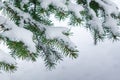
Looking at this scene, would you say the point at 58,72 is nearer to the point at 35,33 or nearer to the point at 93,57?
the point at 93,57

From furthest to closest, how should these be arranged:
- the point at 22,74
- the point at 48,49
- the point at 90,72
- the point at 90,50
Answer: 1. the point at 90,50
2. the point at 22,74
3. the point at 90,72
4. the point at 48,49

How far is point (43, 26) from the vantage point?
1957 mm

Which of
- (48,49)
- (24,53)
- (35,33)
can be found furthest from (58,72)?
(24,53)

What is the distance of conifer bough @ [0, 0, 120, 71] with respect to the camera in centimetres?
160

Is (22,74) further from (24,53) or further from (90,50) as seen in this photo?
(24,53)

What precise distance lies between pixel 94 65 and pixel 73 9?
10.3 feet

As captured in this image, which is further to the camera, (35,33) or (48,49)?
(48,49)

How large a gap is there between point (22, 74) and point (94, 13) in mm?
3236

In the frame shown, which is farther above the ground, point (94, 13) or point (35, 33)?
point (94, 13)

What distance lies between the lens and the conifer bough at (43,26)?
1596 mm

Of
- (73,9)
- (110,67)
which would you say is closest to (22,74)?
(110,67)

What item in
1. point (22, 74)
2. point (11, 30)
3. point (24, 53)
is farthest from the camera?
point (22, 74)

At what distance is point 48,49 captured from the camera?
2.25 metres

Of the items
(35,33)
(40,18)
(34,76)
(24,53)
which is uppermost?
(40,18)
